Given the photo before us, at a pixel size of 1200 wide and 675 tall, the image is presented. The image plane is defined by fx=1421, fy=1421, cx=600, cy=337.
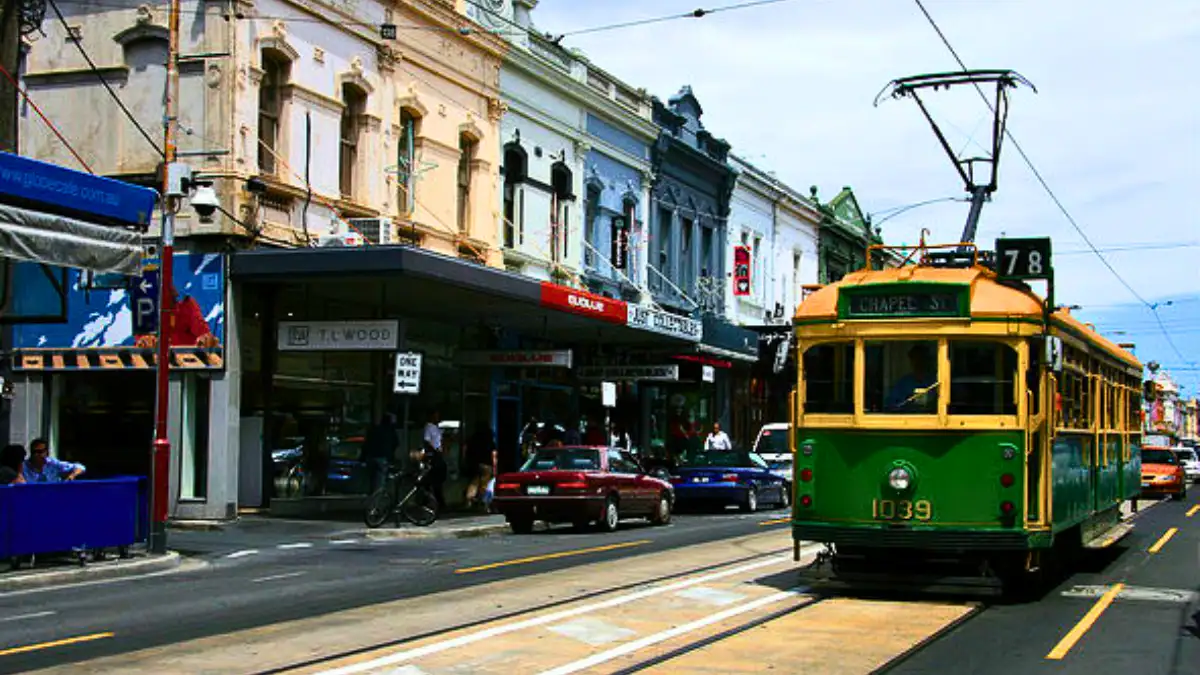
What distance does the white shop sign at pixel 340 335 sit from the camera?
23.5m

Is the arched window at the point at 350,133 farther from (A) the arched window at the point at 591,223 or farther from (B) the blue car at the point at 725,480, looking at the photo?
(A) the arched window at the point at 591,223

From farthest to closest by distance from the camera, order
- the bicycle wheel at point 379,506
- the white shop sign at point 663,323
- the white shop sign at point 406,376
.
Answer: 1. the white shop sign at point 663,323
2. the bicycle wheel at point 379,506
3. the white shop sign at point 406,376

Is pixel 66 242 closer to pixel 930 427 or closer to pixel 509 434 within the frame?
pixel 930 427

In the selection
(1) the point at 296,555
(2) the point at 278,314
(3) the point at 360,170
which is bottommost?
(1) the point at 296,555

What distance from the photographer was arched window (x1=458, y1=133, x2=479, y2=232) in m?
30.1

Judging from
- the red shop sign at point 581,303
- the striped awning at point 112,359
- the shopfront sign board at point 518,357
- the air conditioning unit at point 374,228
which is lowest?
the striped awning at point 112,359

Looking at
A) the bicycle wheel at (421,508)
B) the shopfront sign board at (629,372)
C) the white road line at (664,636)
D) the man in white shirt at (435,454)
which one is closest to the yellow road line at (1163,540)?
the white road line at (664,636)

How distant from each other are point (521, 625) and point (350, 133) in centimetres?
1695

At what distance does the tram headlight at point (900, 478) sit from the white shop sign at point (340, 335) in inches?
469

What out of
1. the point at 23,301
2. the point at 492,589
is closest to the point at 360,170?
the point at 23,301

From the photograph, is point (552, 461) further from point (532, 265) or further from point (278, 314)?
point (532, 265)

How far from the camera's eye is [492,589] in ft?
46.2

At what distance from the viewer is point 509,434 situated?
32.7 m

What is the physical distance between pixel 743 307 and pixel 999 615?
33561 millimetres
